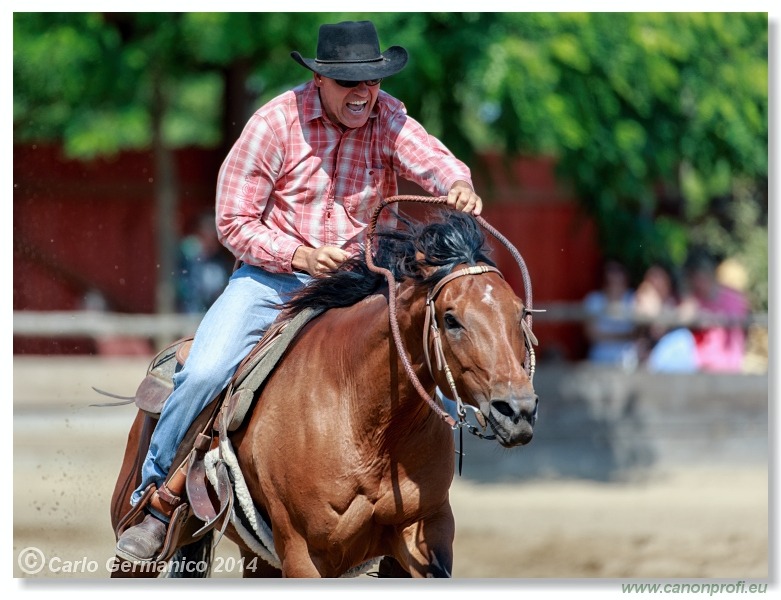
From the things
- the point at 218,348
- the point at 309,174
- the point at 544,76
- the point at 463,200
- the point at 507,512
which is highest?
the point at 544,76

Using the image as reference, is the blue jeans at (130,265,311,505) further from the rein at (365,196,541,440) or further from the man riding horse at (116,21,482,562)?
the rein at (365,196,541,440)

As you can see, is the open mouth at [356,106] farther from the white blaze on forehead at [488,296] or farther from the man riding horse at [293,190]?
the white blaze on forehead at [488,296]

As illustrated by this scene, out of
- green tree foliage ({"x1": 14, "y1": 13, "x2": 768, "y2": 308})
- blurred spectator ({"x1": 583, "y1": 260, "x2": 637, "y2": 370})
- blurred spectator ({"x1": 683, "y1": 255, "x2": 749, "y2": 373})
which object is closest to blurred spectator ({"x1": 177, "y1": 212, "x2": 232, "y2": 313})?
green tree foliage ({"x1": 14, "y1": 13, "x2": 768, "y2": 308})

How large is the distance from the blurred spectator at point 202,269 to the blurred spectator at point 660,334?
12.7ft

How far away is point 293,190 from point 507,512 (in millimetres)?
5402

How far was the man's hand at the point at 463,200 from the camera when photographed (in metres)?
3.75

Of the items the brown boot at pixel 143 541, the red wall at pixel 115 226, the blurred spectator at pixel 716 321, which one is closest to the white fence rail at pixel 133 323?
the blurred spectator at pixel 716 321

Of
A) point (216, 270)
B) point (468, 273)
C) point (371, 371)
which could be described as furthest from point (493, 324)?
point (216, 270)

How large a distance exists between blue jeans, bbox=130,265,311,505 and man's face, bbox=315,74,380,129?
1.99ft

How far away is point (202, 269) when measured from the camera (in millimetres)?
10352

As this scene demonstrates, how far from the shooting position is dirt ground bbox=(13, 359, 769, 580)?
719cm

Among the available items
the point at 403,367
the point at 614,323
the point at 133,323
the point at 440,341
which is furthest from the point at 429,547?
the point at 614,323

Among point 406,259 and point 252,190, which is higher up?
point 252,190

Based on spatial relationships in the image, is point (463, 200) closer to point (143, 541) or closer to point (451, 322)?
point (451, 322)
